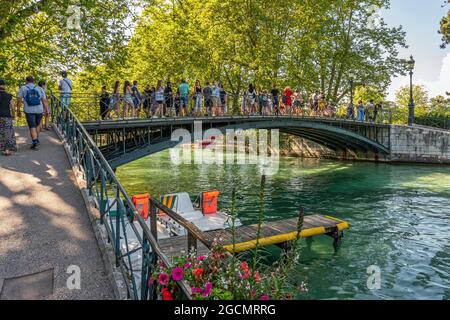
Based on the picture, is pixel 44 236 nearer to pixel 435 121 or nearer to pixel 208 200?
pixel 208 200

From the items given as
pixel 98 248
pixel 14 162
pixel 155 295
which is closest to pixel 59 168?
pixel 14 162

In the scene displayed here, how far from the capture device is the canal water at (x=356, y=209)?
300 inches

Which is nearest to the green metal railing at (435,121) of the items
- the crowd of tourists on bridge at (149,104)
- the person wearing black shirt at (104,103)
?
the crowd of tourists on bridge at (149,104)

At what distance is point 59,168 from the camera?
7.17 m

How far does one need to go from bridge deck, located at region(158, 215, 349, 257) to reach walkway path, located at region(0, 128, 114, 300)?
2642mm

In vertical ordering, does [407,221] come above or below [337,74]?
below

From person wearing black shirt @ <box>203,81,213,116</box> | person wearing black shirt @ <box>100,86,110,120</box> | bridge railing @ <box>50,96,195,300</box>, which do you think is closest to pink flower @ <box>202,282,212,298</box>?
bridge railing @ <box>50,96,195,300</box>

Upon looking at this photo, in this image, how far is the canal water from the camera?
7617 mm

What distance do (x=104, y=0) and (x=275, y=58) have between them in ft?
46.2

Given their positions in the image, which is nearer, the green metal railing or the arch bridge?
the arch bridge

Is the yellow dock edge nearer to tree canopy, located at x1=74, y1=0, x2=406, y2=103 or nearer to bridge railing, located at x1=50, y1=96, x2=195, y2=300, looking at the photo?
bridge railing, located at x1=50, y1=96, x2=195, y2=300

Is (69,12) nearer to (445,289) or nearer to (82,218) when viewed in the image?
(82,218)

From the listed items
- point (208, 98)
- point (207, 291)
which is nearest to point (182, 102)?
point (208, 98)

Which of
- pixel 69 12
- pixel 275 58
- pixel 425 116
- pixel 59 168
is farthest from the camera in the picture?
pixel 425 116
